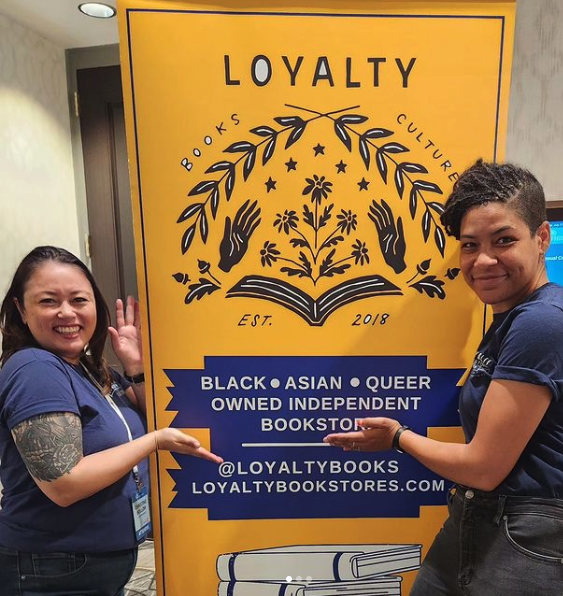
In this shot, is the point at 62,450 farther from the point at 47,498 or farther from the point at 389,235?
the point at 389,235

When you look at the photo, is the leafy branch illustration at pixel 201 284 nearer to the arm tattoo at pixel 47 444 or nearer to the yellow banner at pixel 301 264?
the yellow banner at pixel 301 264

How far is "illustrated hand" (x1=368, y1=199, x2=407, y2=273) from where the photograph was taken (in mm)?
1068

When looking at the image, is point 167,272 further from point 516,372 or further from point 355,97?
point 516,372

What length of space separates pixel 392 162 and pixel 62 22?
172cm

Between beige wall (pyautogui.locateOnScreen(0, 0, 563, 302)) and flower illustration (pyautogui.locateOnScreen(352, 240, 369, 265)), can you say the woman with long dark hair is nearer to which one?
flower illustration (pyautogui.locateOnScreen(352, 240, 369, 265))

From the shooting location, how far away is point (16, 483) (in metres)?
1.04

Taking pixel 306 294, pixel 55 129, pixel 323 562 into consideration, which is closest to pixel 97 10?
pixel 55 129

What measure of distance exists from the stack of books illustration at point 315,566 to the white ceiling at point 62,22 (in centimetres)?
202

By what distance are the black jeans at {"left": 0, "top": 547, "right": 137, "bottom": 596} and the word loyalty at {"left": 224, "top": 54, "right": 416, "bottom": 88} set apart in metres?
1.12

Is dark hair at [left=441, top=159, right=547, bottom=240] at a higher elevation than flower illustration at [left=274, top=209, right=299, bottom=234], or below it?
higher

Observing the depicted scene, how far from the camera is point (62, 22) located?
6.39ft

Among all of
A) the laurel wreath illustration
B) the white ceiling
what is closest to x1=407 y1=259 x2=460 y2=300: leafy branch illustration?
the laurel wreath illustration

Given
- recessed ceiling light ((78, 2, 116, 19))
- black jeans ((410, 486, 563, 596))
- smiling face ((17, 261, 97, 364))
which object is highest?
recessed ceiling light ((78, 2, 116, 19))

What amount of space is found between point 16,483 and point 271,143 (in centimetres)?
97
